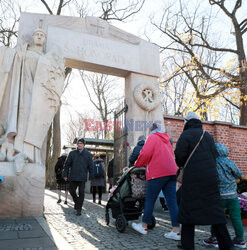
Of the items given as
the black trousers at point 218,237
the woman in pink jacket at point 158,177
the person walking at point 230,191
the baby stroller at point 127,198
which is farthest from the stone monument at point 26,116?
the person walking at point 230,191

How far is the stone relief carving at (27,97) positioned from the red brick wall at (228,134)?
356 cm

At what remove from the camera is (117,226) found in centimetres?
410

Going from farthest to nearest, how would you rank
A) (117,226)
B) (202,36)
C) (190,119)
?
(202,36) → (117,226) → (190,119)

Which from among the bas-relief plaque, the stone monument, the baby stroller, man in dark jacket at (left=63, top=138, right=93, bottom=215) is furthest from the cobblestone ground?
the bas-relief plaque

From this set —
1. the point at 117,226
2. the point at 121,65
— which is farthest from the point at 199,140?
the point at 121,65

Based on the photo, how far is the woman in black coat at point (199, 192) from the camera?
9.52ft

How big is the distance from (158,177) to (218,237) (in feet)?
3.71

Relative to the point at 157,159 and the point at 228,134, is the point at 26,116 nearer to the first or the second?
the point at 157,159

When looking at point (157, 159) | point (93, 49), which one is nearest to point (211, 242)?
point (157, 159)

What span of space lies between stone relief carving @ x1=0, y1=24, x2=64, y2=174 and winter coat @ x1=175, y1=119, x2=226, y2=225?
3.52 metres

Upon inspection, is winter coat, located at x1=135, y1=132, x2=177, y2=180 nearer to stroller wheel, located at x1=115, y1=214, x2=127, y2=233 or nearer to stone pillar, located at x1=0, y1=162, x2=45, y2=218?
stroller wheel, located at x1=115, y1=214, x2=127, y2=233

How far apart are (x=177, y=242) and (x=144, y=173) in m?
1.18

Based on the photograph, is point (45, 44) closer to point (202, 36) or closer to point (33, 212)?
point (33, 212)

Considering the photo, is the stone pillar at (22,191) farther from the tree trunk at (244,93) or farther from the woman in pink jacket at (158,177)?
the tree trunk at (244,93)
